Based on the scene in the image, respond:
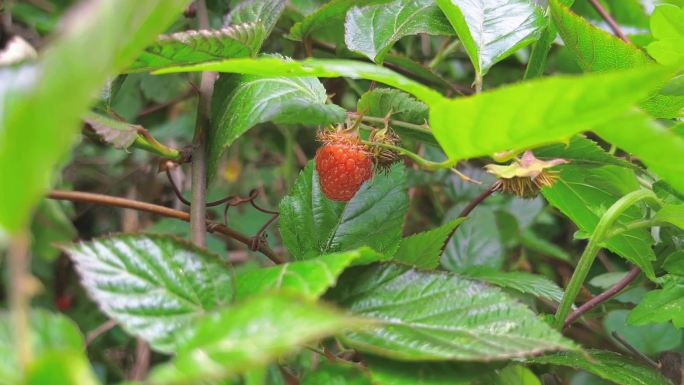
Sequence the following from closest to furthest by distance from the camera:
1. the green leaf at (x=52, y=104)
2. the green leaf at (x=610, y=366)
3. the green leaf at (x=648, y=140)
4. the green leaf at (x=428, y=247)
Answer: the green leaf at (x=52, y=104) → the green leaf at (x=648, y=140) → the green leaf at (x=610, y=366) → the green leaf at (x=428, y=247)

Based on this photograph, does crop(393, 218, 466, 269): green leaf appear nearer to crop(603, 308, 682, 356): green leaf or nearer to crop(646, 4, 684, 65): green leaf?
crop(646, 4, 684, 65): green leaf

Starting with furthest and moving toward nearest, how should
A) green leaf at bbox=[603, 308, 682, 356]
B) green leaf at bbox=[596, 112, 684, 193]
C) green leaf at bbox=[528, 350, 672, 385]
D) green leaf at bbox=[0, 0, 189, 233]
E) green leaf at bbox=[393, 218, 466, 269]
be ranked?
green leaf at bbox=[603, 308, 682, 356]
green leaf at bbox=[393, 218, 466, 269]
green leaf at bbox=[528, 350, 672, 385]
green leaf at bbox=[596, 112, 684, 193]
green leaf at bbox=[0, 0, 189, 233]

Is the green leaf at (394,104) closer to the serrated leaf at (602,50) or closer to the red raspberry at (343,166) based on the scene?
the red raspberry at (343,166)

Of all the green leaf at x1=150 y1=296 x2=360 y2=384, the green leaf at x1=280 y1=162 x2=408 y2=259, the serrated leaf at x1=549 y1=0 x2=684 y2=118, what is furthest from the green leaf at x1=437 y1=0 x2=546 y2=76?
the green leaf at x1=150 y1=296 x2=360 y2=384

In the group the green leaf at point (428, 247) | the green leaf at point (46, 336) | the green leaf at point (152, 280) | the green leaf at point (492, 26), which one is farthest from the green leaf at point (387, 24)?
the green leaf at point (46, 336)

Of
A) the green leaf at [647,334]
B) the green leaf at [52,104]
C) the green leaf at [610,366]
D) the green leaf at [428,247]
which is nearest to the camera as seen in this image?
the green leaf at [52,104]

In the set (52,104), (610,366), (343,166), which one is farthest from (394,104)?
(52,104)
